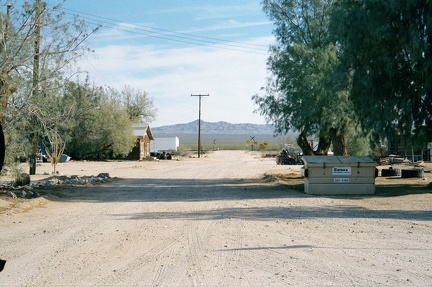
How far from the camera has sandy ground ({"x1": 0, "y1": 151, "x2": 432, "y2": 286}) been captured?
24.2 ft

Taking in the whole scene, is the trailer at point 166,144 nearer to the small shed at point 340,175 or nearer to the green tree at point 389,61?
the green tree at point 389,61

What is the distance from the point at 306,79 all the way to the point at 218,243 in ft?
54.6

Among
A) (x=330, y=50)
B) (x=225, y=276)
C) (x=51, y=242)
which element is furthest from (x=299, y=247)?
(x=330, y=50)

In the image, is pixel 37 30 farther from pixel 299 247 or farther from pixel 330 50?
pixel 330 50

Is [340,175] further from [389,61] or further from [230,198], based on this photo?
[389,61]

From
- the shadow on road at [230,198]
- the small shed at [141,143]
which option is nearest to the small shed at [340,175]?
the shadow on road at [230,198]

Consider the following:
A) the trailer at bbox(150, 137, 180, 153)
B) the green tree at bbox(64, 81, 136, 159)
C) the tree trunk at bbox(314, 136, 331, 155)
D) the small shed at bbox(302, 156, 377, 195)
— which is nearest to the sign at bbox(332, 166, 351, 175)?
the small shed at bbox(302, 156, 377, 195)

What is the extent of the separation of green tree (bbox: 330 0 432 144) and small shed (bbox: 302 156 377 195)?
6.13 ft

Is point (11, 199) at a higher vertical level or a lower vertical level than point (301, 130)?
lower

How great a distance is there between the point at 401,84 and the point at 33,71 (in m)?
13.5

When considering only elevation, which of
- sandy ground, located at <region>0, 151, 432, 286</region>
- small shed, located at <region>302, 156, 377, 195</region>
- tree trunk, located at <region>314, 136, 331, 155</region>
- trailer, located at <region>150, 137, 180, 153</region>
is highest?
trailer, located at <region>150, 137, 180, 153</region>

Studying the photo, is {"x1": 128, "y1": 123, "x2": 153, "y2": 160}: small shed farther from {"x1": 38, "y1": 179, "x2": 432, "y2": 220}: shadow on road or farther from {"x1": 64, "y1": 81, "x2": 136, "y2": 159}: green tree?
{"x1": 38, "y1": 179, "x2": 432, "y2": 220}: shadow on road

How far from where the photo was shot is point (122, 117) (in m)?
62.2

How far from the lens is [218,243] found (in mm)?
9898
